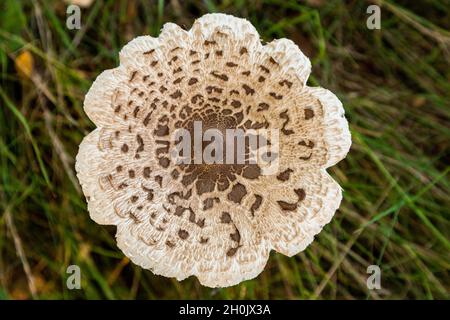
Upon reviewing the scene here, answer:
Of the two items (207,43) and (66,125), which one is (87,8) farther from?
(207,43)


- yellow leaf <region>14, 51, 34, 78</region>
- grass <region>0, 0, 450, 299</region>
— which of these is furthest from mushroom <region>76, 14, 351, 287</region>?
yellow leaf <region>14, 51, 34, 78</region>

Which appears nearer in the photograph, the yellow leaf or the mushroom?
the mushroom

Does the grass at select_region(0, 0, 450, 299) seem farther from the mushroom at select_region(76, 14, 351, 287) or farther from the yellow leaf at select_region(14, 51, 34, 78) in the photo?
the mushroom at select_region(76, 14, 351, 287)

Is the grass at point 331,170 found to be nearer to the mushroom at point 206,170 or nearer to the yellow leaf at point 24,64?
the yellow leaf at point 24,64

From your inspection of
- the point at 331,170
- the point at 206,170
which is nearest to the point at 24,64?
the point at 206,170

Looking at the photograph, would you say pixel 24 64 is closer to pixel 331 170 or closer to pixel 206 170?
pixel 206 170
